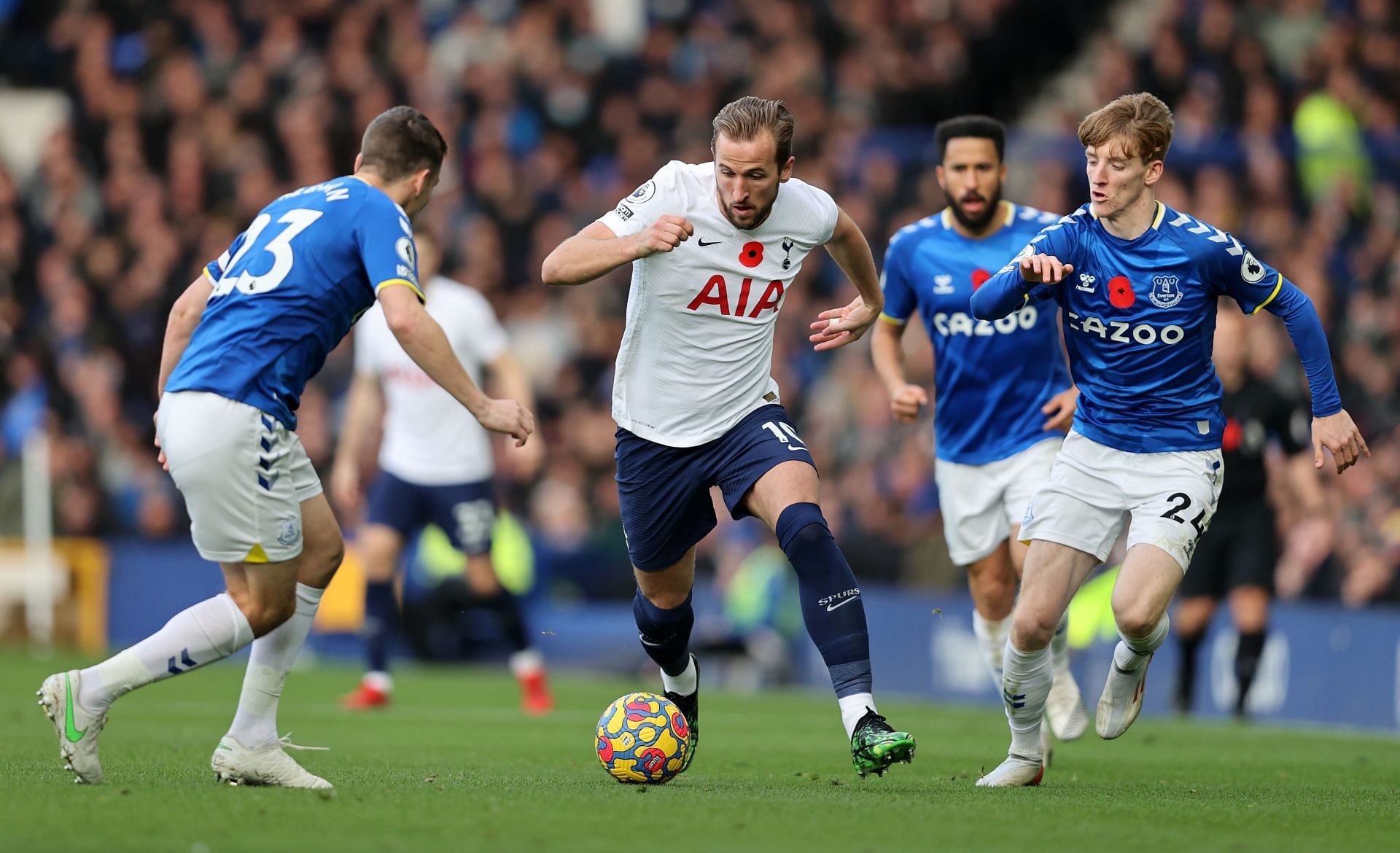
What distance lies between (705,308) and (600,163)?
543 inches

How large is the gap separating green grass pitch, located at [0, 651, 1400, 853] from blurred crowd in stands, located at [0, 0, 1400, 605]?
5277 mm

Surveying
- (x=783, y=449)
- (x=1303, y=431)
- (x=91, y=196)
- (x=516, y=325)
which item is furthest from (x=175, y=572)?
(x=783, y=449)

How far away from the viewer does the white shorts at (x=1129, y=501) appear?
7004mm

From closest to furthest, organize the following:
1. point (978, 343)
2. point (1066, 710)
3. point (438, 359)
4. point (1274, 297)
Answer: point (438, 359), point (1274, 297), point (1066, 710), point (978, 343)

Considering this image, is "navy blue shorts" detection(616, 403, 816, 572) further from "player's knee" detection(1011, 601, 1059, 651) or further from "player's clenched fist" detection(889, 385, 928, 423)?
"player's knee" detection(1011, 601, 1059, 651)

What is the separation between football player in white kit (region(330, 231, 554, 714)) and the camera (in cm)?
→ 1192

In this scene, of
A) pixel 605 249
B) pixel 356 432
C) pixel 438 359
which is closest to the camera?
pixel 438 359

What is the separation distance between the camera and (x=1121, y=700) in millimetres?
7328

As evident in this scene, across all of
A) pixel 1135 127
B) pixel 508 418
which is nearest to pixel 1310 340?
pixel 1135 127

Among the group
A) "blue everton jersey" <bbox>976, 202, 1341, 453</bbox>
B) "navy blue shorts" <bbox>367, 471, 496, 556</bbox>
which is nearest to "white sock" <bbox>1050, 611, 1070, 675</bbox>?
"blue everton jersey" <bbox>976, 202, 1341, 453</bbox>

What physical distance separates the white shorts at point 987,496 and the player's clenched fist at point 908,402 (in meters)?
0.61

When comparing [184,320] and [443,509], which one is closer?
[184,320]

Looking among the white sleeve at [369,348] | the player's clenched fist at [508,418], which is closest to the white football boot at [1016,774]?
the player's clenched fist at [508,418]

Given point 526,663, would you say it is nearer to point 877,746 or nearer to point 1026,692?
point 1026,692
